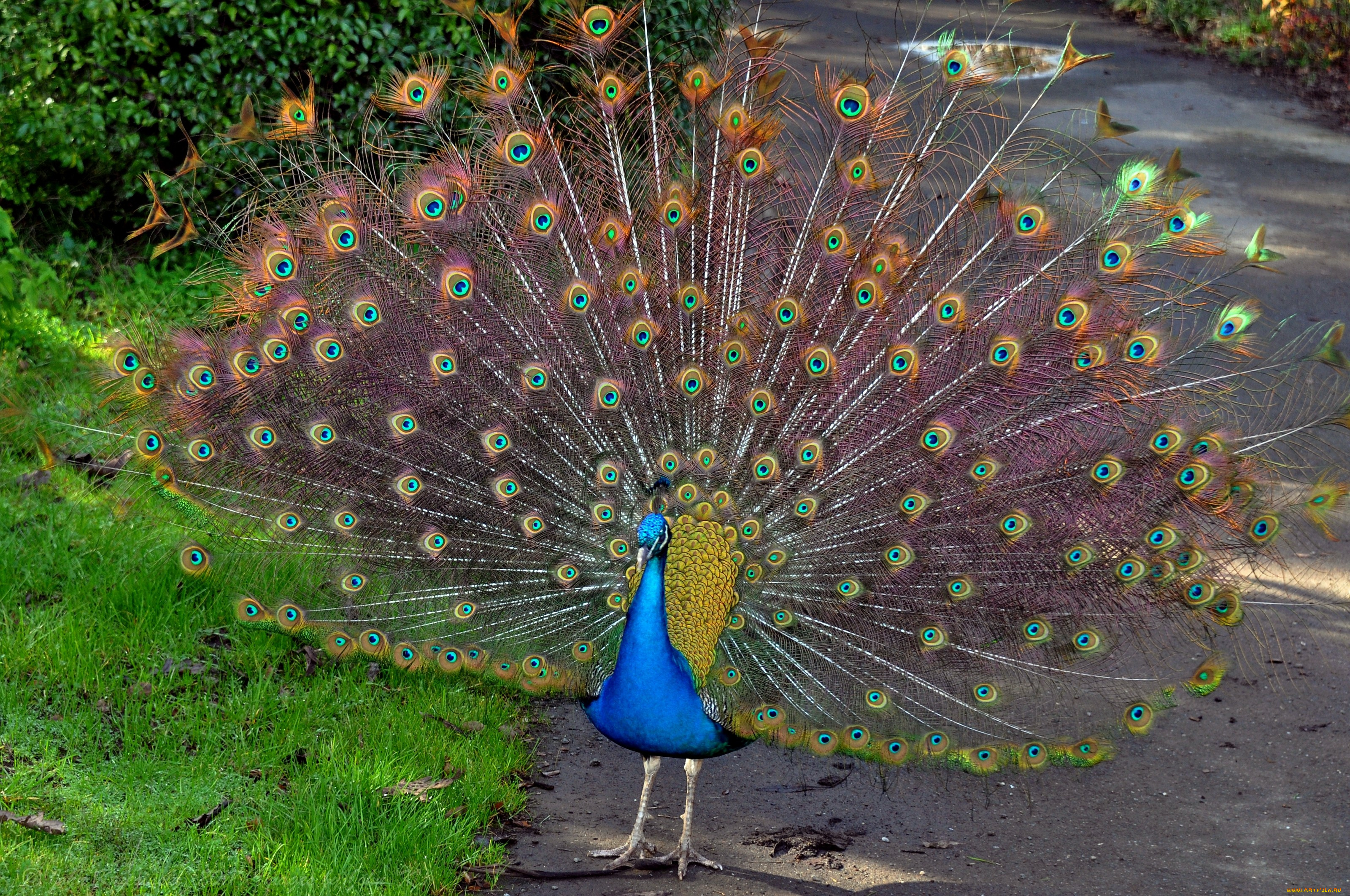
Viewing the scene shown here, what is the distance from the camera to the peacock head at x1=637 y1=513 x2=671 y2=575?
379cm

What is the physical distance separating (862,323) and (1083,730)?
160cm

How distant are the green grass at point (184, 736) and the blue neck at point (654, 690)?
2.28ft

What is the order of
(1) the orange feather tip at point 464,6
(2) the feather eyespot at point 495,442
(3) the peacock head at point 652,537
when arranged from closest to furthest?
(3) the peacock head at point 652,537 < (2) the feather eyespot at point 495,442 < (1) the orange feather tip at point 464,6

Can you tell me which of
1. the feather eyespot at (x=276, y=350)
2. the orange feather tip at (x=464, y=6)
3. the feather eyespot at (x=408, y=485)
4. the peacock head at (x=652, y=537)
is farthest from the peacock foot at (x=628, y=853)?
the orange feather tip at (x=464, y=6)

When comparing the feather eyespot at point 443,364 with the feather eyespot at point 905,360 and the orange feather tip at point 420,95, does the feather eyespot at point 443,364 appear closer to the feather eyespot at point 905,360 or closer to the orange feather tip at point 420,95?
the orange feather tip at point 420,95

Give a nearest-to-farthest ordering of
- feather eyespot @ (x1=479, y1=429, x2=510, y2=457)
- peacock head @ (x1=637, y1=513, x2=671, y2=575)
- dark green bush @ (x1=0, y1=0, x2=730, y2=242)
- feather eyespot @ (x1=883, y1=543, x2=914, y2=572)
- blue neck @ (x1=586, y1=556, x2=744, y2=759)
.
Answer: peacock head @ (x1=637, y1=513, x2=671, y2=575) → blue neck @ (x1=586, y1=556, x2=744, y2=759) → feather eyespot @ (x1=883, y1=543, x2=914, y2=572) → feather eyespot @ (x1=479, y1=429, x2=510, y2=457) → dark green bush @ (x1=0, y1=0, x2=730, y2=242)

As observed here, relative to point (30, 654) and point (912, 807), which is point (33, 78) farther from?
point (912, 807)

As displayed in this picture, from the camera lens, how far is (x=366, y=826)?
4.14 meters

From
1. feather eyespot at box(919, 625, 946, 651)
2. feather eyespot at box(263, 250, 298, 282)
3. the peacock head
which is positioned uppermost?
feather eyespot at box(263, 250, 298, 282)

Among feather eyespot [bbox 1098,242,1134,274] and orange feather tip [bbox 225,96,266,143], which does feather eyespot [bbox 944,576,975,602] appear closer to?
feather eyespot [bbox 1098,242,1134,274]

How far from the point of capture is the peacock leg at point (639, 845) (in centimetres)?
432

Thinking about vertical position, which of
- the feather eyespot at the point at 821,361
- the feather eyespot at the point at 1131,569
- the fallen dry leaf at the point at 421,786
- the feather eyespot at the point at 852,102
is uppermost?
the feather eyespot at the point at 852,102

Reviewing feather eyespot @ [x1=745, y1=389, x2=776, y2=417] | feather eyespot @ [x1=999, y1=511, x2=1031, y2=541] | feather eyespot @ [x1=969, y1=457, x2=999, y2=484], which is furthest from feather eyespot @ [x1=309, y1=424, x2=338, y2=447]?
feather eyespot @ [x1=999, y1=511, x2=1031, y2=541]

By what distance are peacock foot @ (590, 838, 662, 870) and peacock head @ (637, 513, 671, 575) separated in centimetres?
110
